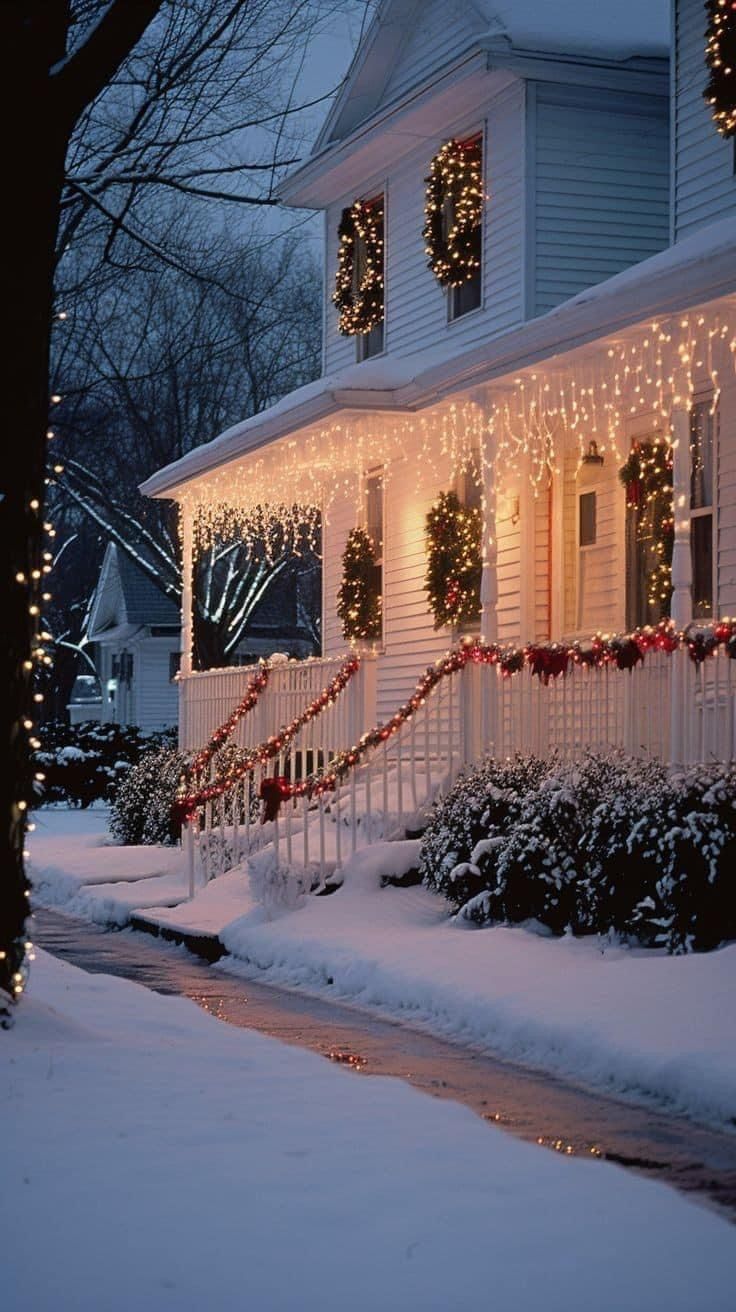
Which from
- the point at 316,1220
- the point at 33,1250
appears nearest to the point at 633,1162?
the point at 316,1220

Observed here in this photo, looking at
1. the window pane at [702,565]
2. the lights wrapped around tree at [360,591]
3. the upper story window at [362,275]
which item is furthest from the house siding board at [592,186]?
the lights wrapped around tree at [360,591]

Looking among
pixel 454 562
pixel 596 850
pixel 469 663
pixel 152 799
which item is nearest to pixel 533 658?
pixel 469 663

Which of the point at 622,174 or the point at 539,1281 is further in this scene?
the point at 622,174

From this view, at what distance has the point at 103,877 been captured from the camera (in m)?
18.9

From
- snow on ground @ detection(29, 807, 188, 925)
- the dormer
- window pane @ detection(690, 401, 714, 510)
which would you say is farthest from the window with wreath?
snow on ground @ detection(29, 807, 188, 925)

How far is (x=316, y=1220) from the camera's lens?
5.46 meters

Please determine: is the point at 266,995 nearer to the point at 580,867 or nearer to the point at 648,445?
the point at 580,867

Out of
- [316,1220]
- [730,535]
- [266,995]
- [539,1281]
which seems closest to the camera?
[539,1281]

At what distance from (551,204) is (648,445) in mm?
3867

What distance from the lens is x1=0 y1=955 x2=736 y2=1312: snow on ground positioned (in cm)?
484

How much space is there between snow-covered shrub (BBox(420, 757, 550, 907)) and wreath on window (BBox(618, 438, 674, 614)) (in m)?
2.54

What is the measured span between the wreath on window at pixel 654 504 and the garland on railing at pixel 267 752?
10.4 feet

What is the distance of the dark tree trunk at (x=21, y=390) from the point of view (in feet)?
27.3

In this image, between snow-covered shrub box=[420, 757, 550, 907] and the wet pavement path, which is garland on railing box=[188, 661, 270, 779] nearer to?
snow-covered shrub box=[420, 757, 550, 907]
